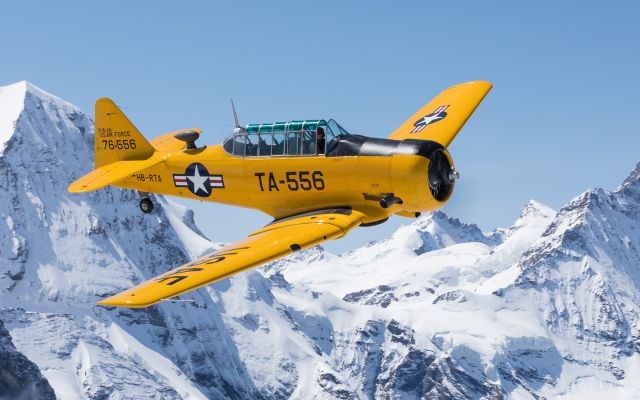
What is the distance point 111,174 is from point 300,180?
9.21m

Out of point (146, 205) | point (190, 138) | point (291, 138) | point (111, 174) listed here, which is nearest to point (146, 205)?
point (146, 205)

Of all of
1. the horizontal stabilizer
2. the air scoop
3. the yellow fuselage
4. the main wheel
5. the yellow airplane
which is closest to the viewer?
the yellow airplane

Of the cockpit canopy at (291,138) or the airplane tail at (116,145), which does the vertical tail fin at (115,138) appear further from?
the cockpit canopy at (291,138)

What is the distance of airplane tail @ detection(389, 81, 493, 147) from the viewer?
3728 cm

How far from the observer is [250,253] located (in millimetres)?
27578

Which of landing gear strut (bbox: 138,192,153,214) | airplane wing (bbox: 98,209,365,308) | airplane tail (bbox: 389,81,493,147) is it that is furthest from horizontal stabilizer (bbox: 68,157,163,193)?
airplane tail (bbox: 389,81,493,147)

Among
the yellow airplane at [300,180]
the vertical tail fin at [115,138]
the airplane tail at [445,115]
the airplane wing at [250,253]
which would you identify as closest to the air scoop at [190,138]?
the yellow airplane at [300,180]

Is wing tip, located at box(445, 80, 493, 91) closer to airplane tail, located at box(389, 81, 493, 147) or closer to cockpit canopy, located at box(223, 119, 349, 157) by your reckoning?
airplane tail, located at box(389, 81, 493, 147)

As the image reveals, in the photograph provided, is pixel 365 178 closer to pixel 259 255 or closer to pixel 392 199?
pixel 392 199

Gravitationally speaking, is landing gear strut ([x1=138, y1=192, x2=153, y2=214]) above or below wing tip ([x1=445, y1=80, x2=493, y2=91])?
below

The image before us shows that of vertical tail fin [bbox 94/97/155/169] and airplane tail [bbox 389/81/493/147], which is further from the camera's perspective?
vertical tail fin [bbox 94/97/155/169]

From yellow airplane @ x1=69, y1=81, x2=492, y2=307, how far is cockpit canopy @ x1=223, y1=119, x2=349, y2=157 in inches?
1.4

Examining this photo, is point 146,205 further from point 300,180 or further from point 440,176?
point 440,176

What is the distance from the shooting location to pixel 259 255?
27203mm
